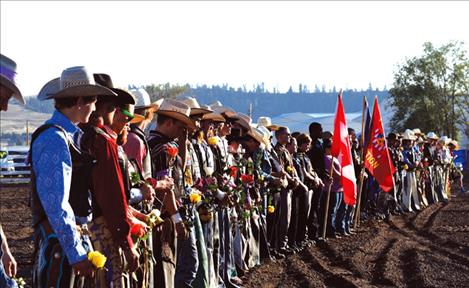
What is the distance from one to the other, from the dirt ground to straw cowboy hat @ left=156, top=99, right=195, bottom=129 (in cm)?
201

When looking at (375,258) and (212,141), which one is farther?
(375,258)

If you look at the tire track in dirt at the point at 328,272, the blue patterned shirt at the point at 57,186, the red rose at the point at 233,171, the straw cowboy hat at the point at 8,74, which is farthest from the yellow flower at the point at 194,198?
the straw cowboy hat at the point at 8,74

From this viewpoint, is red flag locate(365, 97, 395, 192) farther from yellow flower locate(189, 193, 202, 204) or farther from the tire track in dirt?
yellow flower locate(189, 193, 202, 204)

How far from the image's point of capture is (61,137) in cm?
511

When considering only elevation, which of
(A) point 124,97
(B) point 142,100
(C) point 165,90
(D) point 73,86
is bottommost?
(C) point 165,90

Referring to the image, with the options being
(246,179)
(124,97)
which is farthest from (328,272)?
(124,97)

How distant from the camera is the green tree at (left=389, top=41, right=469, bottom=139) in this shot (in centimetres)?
6681

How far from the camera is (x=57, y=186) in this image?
4969 mm

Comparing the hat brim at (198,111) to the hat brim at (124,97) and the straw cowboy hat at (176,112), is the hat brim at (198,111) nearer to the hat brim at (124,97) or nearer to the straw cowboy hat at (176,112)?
the straw cowboy hat at (176,112)

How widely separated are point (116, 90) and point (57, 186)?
1451 millimetres

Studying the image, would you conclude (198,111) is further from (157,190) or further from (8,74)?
(8,74)

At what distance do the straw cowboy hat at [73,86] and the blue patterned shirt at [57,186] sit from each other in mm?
385

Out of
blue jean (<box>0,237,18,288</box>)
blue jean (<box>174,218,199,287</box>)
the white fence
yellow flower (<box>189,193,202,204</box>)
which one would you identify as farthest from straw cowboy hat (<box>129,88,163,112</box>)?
the white fence

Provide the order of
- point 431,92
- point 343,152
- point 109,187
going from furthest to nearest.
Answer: point 431,92
point 343,152
point 109,187
